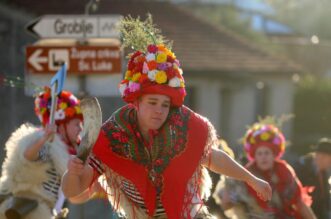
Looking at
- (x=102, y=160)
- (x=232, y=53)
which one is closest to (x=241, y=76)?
(x=232, y=53)

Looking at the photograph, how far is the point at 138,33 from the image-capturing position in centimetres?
480

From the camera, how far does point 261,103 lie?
995 inches

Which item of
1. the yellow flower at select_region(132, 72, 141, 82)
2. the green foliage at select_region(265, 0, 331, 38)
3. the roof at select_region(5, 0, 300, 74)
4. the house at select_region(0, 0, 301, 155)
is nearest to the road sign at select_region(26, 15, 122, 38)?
the yellow flower at select_region(132, 72, 141, 82)

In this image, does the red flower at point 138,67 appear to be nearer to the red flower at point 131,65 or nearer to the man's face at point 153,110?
the red flower at point 131,65

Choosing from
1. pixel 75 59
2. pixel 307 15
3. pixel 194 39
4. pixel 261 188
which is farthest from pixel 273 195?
pixel 307 15

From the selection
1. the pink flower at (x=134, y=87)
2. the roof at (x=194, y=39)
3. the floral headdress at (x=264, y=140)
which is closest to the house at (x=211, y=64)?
the roof at (x=194, y=39)

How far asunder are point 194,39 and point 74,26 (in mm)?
15960

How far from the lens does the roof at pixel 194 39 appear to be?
2135cm

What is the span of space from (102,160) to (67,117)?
218 cm

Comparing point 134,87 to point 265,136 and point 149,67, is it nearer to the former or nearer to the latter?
point 149,67

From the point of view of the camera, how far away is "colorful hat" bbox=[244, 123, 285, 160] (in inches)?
281

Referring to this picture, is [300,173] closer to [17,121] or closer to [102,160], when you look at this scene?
[102,160]

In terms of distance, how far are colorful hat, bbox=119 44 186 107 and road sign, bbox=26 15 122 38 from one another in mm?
2789

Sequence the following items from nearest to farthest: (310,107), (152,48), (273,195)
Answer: (152,48)
(273,195)
(310,107)
